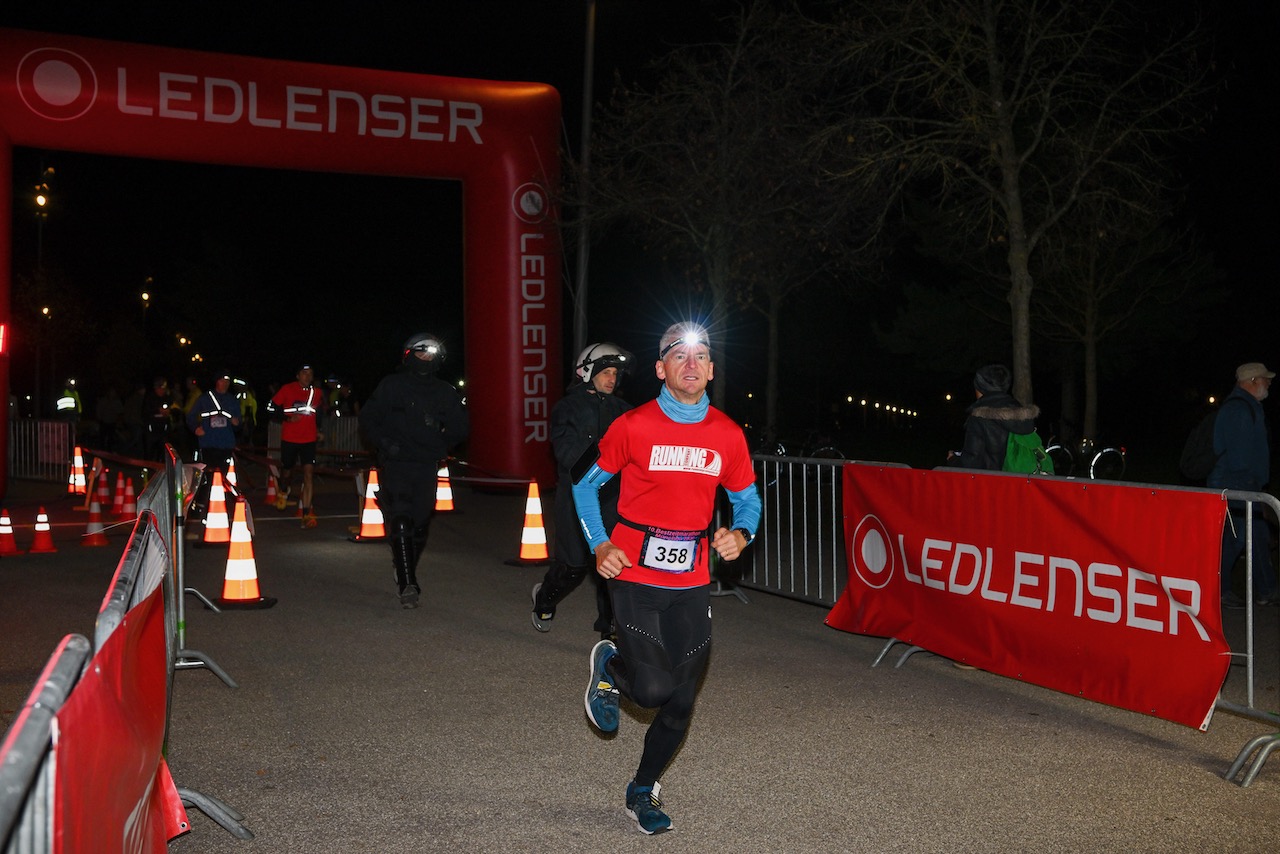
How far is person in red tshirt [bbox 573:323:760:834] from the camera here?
4.66m

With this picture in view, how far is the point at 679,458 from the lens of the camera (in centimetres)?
475

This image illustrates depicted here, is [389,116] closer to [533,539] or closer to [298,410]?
[298,410]

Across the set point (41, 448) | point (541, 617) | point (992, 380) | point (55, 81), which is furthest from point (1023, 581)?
point (41, 448)

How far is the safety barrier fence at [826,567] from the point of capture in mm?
5434

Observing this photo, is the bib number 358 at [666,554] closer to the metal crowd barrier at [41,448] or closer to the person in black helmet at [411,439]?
the person in black helmet at [411,439]

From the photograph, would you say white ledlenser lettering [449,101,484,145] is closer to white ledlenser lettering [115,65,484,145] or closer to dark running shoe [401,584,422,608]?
white ledlenser lettering [115,65,484,145]

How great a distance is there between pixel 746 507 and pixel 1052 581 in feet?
7.49

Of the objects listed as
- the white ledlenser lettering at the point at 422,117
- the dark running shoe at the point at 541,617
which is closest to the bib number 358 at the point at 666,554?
the dark running shoe at the point at 541,617

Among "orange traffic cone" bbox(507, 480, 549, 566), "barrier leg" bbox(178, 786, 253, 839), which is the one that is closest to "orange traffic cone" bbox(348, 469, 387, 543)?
"orange traffic cone" bbox(507, 480, 549, 566)

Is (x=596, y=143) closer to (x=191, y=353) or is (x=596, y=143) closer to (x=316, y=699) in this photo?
(x=316, y=699)

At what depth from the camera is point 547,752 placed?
5.62 m

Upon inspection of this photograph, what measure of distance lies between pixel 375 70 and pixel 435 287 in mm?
49079

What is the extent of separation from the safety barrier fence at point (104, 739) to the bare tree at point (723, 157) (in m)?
13.5

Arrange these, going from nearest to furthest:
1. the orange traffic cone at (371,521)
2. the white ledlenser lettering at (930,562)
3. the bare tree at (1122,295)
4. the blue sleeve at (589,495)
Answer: the blue sleeve at (589,495), the white ledlenser lettering at (930,562), the orange traffic cone at (371,521), the bare tree at (1122,295)
